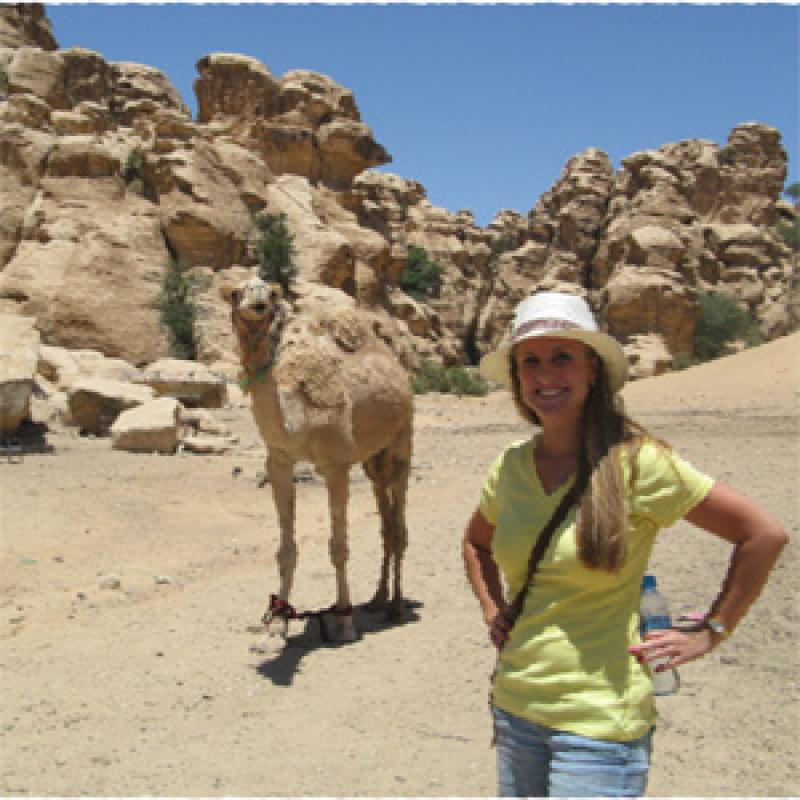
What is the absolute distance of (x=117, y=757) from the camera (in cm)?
405

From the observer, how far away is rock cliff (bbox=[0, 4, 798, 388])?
26078 millimetres

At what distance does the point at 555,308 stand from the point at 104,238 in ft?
86.2

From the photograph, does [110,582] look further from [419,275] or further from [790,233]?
[790,233]

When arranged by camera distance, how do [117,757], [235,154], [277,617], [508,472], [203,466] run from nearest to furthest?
[508,472] → [117,757] → [277,617] → [203,466] → [235,154]

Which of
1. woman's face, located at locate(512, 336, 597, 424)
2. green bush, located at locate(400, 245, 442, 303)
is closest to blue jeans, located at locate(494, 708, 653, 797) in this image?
woman's face, located at locate(512, 336, 597, 424)

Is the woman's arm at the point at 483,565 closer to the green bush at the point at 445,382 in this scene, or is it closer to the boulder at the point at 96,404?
the boulder at the point at 96,404

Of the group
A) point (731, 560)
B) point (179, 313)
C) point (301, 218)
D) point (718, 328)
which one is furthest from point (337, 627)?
point (718, 328)

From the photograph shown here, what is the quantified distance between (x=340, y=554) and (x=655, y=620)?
3.83 m

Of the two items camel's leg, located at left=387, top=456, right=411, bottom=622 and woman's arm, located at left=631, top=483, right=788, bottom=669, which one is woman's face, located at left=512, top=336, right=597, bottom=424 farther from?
camel's leg, located at left=387, top=456, right=411, bottom=622

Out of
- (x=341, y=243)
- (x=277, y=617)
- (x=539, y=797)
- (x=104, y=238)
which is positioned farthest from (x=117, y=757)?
(x=341, y=243)

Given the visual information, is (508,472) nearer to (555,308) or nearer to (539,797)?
(555,308)

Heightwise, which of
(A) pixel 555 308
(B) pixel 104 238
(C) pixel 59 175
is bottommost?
(A) pixel 555 308

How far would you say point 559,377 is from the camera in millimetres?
2299

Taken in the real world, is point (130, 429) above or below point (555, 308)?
below
